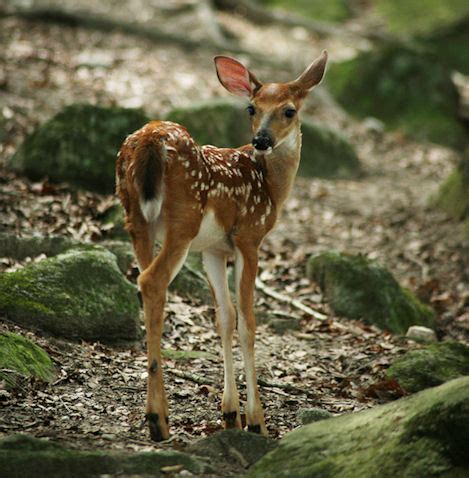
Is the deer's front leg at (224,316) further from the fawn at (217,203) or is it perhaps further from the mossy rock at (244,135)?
the mossy rock at (244,135)

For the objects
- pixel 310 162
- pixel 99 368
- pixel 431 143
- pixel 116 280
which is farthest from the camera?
pixel 431 143

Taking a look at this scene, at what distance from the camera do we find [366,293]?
880 cm

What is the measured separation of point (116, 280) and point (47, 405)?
1743 millimetres

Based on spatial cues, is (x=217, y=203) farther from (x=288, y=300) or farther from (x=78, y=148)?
(x=78, y=148)

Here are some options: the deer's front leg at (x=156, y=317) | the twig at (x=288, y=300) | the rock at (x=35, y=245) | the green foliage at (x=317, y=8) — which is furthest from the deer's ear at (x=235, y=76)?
the green foliage at (x=317, y=8)

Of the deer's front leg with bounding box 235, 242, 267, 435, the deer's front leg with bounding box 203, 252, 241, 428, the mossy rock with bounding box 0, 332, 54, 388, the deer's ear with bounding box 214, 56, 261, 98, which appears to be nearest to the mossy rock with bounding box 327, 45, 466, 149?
the deer's ear with bounding box 214, 56, 261, 98

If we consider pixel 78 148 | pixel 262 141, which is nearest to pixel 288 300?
pixel 78 148

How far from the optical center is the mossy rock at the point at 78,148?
9.88 metres

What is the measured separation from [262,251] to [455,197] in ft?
11.2

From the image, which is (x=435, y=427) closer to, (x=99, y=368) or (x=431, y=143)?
(x=99, y=368)

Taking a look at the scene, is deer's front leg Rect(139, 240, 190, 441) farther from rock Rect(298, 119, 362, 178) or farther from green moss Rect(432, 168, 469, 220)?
rock Rect(298, 119, 362, 178)

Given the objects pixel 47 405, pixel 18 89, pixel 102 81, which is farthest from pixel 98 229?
pixel 102 81

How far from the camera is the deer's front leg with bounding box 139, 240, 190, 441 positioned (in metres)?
5.08

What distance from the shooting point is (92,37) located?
16.3m
